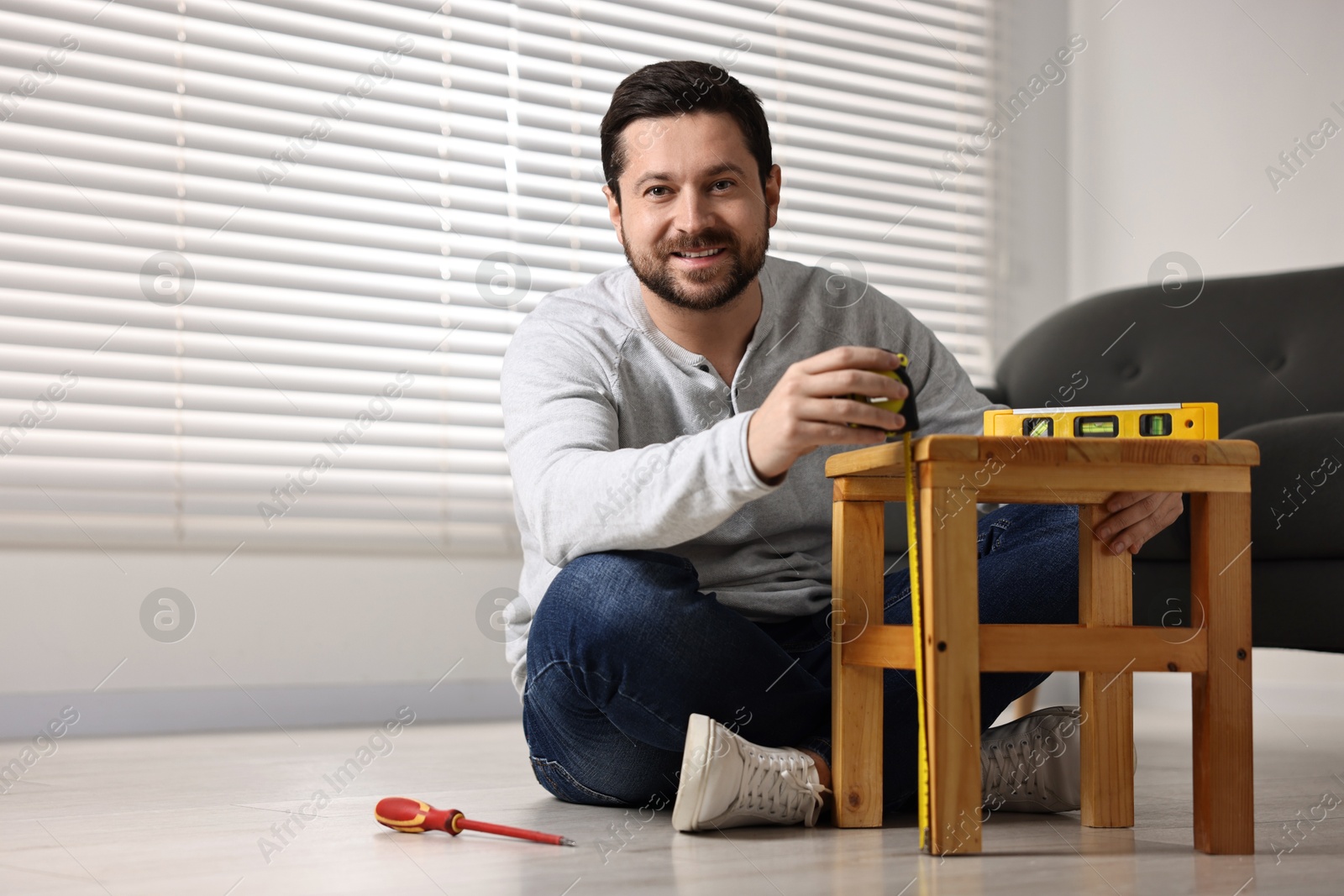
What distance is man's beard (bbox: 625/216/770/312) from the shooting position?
1308 mm

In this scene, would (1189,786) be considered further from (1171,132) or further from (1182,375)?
(1171,132)

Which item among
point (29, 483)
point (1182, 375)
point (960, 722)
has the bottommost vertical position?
point (960, 722)

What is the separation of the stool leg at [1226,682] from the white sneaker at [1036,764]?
0.22 metres

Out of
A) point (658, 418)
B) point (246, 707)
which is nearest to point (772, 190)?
point (658, 418)

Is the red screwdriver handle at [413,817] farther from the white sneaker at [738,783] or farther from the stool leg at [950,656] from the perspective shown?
the stool leg at [950,656]

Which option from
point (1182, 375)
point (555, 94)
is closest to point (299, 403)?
point (555, 94)

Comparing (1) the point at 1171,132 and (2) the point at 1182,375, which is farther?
(1) the point at 1171,132

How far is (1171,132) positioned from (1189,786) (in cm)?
193

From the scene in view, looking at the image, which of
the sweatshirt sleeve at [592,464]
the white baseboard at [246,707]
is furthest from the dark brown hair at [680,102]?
the white baseboard at [246,707]

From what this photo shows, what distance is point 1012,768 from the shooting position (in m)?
1.21

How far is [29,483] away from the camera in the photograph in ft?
6.62

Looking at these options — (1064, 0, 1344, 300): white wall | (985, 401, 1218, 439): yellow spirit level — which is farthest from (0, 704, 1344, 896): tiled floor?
(1064, 0, 1344, 300): white wall

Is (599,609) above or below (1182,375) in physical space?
below

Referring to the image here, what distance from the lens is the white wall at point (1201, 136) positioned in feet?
8.43
